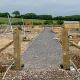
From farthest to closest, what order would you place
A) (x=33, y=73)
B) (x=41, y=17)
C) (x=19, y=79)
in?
(x=41, y=17) → (x=33, y=73) → (x=19, y=79)

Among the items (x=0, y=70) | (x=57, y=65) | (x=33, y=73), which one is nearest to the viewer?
(x=33, y=73)

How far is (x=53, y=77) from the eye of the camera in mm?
Result: 11844

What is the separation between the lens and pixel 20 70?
13.4 m

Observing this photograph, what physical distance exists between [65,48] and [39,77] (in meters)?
2.34

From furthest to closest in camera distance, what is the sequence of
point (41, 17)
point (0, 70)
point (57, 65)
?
point (41, 17), point (57, 65), point (0, 70)

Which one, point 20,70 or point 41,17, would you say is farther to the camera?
point 41,17

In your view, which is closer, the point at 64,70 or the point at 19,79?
the point at 19,79

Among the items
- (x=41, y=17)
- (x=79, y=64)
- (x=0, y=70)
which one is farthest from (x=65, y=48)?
(x=41, y=17)

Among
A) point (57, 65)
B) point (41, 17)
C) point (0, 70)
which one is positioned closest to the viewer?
point (0, 70)

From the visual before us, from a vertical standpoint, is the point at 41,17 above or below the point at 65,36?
below

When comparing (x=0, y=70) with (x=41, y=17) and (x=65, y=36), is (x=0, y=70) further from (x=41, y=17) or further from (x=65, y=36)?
(x=41, y=17)

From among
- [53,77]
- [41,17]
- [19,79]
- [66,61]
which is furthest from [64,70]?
[41,17]

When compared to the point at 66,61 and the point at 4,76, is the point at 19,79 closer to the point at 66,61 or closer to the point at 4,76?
the point at 4,76

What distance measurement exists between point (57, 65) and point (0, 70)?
2625mm
